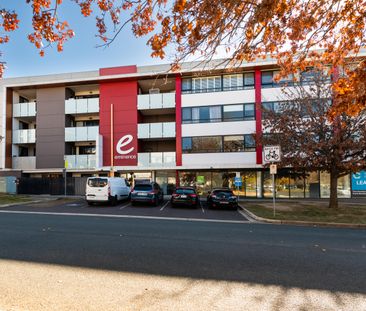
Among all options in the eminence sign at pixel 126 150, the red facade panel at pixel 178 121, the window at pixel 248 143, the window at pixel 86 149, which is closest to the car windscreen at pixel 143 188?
the red facade panel at pixel 178 121

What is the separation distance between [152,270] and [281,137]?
12.8m

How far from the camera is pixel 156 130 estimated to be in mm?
26562

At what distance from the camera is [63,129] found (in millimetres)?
28219

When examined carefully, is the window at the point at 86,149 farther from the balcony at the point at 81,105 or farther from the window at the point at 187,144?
the window at the point at 187,144

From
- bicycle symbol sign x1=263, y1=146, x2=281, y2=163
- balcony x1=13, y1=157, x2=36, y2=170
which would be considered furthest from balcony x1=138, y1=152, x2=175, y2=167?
bicycle symbol sign x1=263, y1=146, x2=281, y2=163

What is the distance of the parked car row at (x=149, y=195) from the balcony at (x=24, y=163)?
516 inches

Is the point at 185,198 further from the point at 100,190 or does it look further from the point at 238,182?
the point at 238,182

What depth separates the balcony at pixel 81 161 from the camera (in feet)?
88.0

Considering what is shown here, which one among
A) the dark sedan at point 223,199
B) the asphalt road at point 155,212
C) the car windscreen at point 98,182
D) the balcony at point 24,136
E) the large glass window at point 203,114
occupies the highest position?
the large glass window at point 203,114

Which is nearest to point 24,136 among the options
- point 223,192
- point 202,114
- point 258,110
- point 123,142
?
point 123,142

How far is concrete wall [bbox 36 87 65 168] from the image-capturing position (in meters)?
28.0

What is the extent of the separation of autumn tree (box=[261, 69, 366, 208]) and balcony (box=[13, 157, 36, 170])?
24.1 metres

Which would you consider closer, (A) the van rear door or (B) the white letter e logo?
(A) the van rear door

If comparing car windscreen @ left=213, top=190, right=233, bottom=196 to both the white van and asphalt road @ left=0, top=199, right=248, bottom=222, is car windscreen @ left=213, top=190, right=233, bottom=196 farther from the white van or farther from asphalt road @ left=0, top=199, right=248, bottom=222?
the white van
